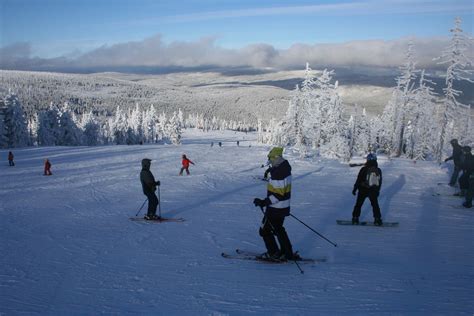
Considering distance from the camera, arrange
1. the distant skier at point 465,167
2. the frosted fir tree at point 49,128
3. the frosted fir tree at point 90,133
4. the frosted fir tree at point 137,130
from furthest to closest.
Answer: the frosted fir tree at point 137,130 → the frosted fir tree at point 90,133 → the frosted fir tree at point 49,128 → the distant skier at point 465,167

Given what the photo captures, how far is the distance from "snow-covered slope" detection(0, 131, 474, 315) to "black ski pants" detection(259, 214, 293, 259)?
1.07ft

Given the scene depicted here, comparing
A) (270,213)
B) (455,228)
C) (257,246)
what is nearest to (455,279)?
(270,213)

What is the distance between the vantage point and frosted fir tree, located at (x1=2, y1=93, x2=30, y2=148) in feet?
175

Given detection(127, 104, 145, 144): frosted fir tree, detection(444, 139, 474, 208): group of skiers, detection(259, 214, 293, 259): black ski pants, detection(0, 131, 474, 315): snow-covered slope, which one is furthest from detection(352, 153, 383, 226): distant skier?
detection(127, 104, 145, 144): frosted fir tree

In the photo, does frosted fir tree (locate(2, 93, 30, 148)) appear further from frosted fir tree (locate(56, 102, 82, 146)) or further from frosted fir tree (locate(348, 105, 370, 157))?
frosted fir tree (locate(348, 105, 370, 157))

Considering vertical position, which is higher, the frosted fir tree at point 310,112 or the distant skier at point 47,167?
the frosted fir tree at point 310,112

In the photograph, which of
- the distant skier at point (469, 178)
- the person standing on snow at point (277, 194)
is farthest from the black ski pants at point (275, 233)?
the distant skier at point (469, 178)

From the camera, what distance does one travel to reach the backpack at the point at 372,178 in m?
9.84

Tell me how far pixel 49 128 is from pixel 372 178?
62.9 metres

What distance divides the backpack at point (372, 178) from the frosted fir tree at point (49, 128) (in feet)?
205

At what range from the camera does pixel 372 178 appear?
32.3ft

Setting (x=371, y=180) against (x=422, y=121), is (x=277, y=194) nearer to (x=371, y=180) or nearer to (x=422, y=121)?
(x=371, y=180)

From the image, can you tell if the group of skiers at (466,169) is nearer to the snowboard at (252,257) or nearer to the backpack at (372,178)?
the backpack at (372,178)

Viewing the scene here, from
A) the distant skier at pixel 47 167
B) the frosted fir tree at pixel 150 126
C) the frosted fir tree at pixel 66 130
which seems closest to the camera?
the distant skier at pixel 47 167
